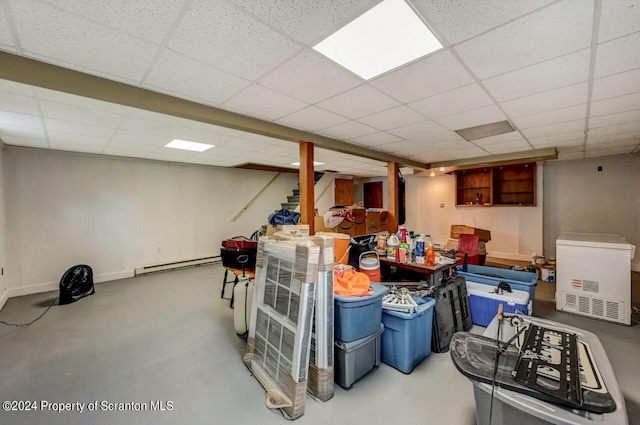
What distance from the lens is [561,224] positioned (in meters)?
5.94

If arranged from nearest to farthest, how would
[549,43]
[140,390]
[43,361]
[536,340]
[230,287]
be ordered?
[536,340] < [549,43] < [140,390] < [43,361] < [230,287]

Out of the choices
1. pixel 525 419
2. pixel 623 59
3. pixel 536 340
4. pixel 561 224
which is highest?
pixel 623 59

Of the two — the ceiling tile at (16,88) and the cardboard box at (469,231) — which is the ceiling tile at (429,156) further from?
the ceiling tile at (16,88)

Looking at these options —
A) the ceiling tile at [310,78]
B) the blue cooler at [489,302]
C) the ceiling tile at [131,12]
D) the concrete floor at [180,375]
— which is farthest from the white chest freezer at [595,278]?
the ceiling tile at [131,12]

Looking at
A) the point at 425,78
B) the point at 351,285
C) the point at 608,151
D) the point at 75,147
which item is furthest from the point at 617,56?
the point at 75,147

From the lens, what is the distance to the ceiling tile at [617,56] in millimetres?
1587

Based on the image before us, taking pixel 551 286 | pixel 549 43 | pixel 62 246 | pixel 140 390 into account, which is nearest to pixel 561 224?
pixel 551 286

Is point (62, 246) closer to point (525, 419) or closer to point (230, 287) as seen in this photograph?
point (230, 287)

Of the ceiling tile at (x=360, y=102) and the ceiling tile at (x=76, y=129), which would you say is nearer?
the ceiling tile at (x=360, y=102)

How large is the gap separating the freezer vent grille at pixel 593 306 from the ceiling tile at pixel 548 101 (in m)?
2.48

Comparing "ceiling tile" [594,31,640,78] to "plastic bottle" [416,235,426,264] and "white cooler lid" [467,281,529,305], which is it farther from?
"white cooler lid" [467,281,529,305]

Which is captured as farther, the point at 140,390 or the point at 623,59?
the point at 140,390

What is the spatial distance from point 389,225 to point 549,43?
393 centimetres

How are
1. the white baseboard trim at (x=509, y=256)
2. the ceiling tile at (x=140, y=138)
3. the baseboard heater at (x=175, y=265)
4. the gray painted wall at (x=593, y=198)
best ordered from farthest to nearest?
the white baseboard trim at (x=509, y=256), the baseboard heater at (x=175, y=265), the gray painted wall at (x=593, y=198), the ceiling tile at (x=140, y=138)
